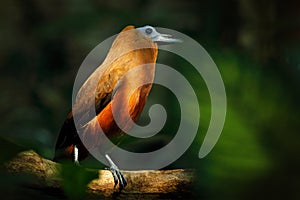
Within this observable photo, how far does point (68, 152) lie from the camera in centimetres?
53

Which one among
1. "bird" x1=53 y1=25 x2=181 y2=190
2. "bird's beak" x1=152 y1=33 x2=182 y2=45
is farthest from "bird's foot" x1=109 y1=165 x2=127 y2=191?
"bird's beak" x1=152 y1=33 x2=182 y2=45

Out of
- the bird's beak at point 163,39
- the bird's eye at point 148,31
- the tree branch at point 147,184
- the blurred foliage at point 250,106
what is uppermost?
the bird's eye at point 148,31

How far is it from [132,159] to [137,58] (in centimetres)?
10

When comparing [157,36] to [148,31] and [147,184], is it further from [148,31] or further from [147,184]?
[147,184]

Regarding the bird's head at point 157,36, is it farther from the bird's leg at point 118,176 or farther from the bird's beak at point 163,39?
the bird's leg at point 118,176

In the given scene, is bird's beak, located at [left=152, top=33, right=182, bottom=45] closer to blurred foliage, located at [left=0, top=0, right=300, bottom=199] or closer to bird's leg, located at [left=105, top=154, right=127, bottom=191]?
blurred foliage, located at [left=0, top=0, right=300, bottom=199]

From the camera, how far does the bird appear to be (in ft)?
1.79

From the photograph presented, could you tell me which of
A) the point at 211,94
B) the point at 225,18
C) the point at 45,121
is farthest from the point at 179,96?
the point at 45,121

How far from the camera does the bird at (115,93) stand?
0.54m

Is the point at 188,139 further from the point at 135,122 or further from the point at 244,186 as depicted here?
the point at 135,122

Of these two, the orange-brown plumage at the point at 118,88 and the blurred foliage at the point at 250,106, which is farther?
the orange-brown plumage at the point at 118,88

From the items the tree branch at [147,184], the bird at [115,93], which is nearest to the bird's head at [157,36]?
the bird at [115,93]

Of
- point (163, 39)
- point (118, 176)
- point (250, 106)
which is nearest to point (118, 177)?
point (118, 176)

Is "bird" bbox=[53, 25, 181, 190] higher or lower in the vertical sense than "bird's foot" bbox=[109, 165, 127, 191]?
higher
